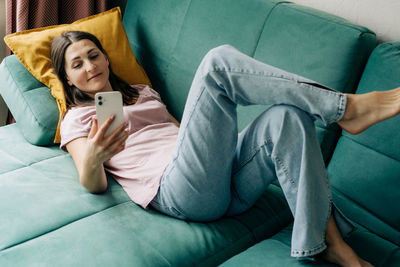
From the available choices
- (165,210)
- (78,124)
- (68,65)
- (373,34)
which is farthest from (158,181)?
(373,34)

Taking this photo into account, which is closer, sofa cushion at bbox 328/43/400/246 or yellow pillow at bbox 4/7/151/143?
sofa cushion at bbox 328/43/400/246

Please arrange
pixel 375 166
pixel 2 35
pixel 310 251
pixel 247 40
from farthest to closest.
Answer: pixel 2 35
pixel 247 40
pixel 375 166
pixel 310 251

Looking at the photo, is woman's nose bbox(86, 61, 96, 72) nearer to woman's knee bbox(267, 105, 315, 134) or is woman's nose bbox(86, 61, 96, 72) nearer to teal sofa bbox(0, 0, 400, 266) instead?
teal sofa bbox(0, 0, 400, 266)

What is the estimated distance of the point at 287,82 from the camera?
110 centimetres

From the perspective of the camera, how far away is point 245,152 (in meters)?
1.22

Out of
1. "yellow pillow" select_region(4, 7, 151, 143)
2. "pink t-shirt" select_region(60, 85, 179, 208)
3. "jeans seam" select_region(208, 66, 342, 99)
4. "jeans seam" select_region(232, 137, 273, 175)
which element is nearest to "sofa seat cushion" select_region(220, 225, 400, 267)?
"jeans seam" select_region(232, 137, 273, 175)

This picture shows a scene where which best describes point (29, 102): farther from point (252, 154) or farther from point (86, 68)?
point (252, 154)

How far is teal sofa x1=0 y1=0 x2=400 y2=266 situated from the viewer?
118 cm

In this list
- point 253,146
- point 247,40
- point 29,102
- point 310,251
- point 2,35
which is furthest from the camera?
point 2,35

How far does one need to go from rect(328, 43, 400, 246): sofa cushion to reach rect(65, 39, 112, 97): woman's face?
889mm

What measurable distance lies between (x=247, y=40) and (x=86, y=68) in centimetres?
60

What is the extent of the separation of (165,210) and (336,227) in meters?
0.51

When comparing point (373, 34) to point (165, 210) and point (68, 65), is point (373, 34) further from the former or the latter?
point (68, 65)

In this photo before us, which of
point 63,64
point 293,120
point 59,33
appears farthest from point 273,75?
point 59,33
